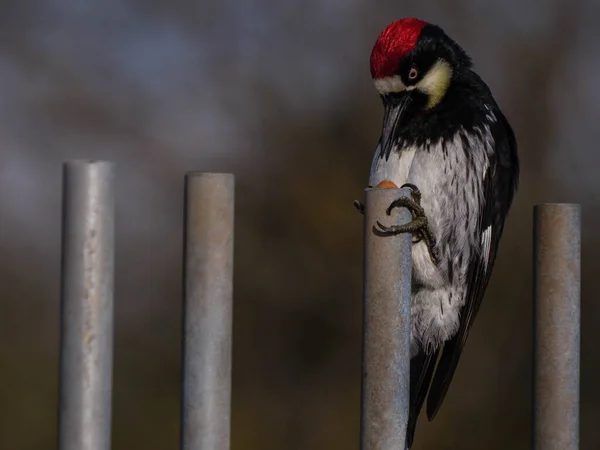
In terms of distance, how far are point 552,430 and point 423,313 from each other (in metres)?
0.77

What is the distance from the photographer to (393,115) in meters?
2.35

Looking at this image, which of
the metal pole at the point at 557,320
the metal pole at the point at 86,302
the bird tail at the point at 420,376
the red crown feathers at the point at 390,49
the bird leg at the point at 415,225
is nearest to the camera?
the metal pole at the point at 86,302

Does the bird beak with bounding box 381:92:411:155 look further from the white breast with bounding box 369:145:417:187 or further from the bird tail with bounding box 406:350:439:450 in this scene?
the bird tail with bounding box 406:350:439:450

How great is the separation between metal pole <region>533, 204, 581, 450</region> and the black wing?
638 millimetres

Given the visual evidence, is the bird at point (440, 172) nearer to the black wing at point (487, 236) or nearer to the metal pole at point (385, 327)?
the black wing at point (487, 236)

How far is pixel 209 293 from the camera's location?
1504 mm

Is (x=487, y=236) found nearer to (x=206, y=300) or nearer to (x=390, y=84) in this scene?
(x=390, y=84)

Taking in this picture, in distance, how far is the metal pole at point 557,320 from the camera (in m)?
1.79

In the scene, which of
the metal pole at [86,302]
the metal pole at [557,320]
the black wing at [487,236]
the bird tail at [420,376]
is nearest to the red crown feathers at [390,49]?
the black wing at [487,236]

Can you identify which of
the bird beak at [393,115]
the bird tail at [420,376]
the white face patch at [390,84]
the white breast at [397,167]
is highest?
the white face patch at [390,84]

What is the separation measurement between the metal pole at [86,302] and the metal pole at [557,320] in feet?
3.01

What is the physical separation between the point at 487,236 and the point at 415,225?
2.55ft

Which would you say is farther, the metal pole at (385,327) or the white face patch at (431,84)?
the white face patch at (431,84)

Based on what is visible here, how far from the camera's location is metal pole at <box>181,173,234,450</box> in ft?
4.91
